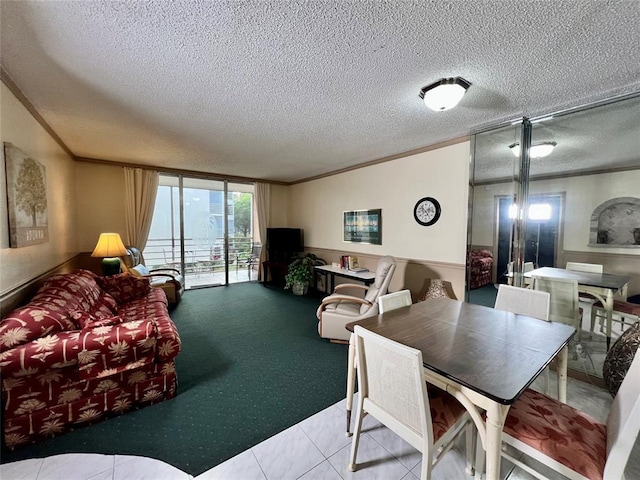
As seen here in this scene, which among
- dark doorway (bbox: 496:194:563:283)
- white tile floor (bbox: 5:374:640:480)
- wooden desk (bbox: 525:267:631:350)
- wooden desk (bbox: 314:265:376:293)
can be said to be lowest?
white tile floor (bbox: 5:374:640:480)

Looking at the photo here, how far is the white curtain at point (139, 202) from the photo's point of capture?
15.6 feet

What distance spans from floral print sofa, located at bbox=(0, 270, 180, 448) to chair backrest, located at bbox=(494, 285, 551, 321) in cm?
276

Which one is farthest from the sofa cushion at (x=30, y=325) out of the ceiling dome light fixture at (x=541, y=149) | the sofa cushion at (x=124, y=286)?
the ceiling dome light fixture at (x=541, y=149)

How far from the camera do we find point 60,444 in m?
1.65

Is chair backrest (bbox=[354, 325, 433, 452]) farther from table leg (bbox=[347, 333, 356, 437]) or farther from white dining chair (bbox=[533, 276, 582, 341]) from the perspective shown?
white dining chair (bbox=[533, 276, 582, 341])

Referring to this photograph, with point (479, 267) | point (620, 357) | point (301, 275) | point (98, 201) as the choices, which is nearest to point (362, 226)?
point (301, 275)

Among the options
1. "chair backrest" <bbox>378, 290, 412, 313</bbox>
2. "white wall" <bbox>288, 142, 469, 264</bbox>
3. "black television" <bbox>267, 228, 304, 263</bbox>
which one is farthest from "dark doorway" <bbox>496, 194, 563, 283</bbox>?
"black television" <bbox>267, 228, 304, 263</bbox>

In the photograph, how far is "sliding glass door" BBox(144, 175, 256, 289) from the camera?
5.32 meters

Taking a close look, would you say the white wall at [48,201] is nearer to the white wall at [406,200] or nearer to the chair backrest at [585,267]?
the white wall at [406,200]

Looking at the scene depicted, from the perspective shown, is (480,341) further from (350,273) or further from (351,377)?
(350,273)

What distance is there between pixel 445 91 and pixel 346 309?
7.74 ft

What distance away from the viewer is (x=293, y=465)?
1.53 metres

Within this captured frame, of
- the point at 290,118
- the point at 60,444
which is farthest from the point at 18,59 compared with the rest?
the point at 60,444

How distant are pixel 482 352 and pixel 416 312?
0.65 metres
